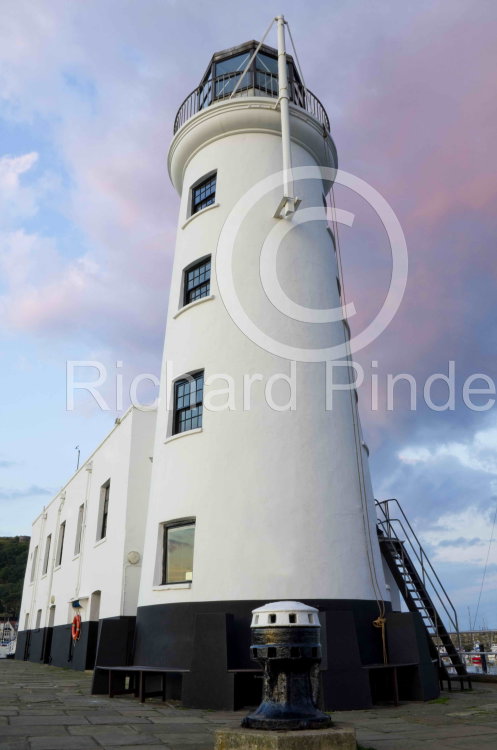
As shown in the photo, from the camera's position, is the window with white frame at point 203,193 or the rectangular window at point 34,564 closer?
the window with white frame at point 203,193

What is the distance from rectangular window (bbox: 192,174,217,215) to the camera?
60.3ft

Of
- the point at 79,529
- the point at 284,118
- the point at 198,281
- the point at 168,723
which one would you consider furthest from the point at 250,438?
the point at 79,529

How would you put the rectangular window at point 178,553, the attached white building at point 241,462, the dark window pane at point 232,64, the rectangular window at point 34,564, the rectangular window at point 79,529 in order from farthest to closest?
the rectangular window at point 34,564 < the rectangular window at point 79,529 < the dark window pane at point 232,64 < the rectangular window at point 178,553 < the attached white building at point 241,462

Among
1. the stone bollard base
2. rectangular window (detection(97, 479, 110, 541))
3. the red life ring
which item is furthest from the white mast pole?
the red life ring

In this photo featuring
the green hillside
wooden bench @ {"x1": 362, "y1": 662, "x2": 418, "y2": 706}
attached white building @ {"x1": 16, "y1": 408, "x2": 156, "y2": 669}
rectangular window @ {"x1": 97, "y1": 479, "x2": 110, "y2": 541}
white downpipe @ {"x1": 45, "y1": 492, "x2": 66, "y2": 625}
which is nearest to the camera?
wooden bench @ {"x1": 362, "y1": 662, "x2": 418, "y2": 706}

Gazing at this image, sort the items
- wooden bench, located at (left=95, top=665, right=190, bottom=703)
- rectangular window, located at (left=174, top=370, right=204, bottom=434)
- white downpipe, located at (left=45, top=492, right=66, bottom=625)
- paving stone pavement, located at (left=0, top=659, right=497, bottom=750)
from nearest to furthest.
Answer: paving stone pavement, located at (left=0, top=659, right=497, bottom=750) < wooden bench, located at (left=95, top=665, right=190, bottom=703) < rectangular window, located at (left=174, top=370, right=204, bottom=434) < white downpipe, located at (left=45, top=492, right=66, bottom=625)

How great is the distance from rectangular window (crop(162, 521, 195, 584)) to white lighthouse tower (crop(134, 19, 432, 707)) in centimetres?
4

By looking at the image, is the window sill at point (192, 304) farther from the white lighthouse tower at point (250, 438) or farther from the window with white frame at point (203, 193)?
the window with white frame at point (203, 193)

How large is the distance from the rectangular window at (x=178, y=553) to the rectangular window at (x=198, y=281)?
6.22 m

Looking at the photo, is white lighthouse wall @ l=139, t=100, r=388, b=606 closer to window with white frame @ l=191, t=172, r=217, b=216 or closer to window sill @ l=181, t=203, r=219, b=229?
window sill @ l=181, t=203, r=219, b=229

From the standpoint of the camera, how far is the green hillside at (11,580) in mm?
129875

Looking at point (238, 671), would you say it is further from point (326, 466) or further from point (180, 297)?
point (180, 297)

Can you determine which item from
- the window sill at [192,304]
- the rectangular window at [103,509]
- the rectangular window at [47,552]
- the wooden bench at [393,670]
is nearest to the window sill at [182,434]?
the window sill at [192,304]

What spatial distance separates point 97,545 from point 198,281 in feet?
32.7
